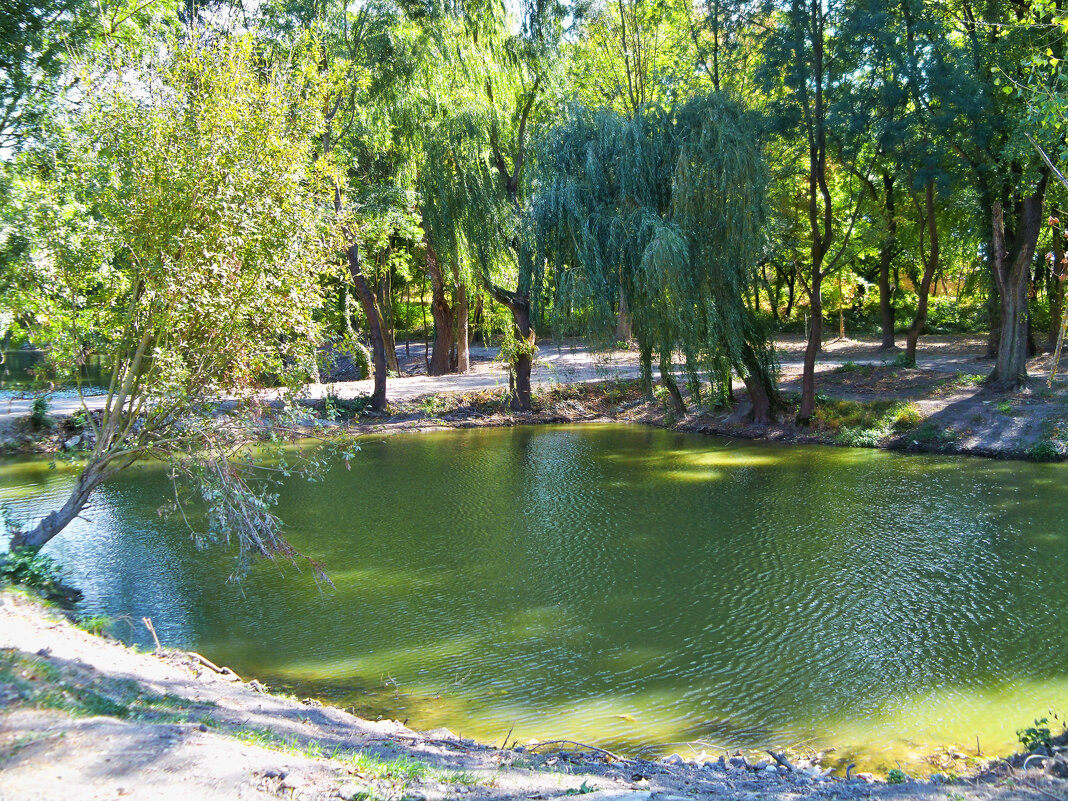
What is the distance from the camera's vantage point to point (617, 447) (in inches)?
728

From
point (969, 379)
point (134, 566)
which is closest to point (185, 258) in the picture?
point (134, 566)

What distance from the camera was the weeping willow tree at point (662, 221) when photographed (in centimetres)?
1544

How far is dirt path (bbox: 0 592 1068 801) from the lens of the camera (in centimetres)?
384

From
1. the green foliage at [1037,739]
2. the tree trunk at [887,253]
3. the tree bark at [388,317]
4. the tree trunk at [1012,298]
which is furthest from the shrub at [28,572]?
the tree bark at [388,317]

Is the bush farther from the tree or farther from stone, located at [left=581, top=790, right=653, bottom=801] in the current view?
stone, located at [left=581, top=790, right=653, bottom=801]

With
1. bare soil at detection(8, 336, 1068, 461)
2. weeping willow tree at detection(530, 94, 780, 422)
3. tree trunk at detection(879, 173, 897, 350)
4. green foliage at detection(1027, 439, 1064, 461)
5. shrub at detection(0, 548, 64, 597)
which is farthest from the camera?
tree trunk at detection(879, 173, 897, 350)

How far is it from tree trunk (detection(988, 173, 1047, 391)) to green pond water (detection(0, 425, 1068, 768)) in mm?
3240

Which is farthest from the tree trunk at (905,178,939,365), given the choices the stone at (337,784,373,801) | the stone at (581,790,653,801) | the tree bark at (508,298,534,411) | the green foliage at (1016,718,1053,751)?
the stone at (337,784,373,801)

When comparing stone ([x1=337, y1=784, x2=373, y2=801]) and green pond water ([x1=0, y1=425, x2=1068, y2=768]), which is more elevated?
stone ([x1=337, y1=784, x2=373, y2=801])

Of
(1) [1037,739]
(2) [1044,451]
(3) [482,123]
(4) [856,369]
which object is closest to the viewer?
(1) [1037,739]

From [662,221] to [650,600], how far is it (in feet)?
29.4

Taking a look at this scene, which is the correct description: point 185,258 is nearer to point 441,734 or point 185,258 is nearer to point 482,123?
point 441,734

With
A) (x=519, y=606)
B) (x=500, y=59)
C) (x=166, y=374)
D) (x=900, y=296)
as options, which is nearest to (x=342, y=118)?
(x=500, y=59)

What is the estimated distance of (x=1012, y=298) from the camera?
17.0m
